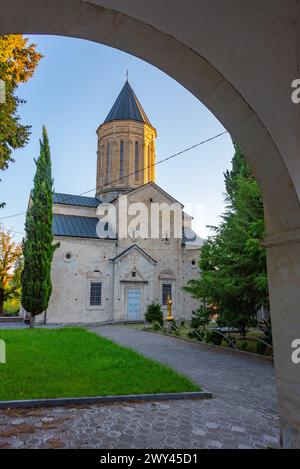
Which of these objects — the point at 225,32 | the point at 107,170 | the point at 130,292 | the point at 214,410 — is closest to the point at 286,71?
the point at 225,32

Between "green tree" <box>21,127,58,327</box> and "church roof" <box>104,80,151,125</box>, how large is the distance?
1106cm

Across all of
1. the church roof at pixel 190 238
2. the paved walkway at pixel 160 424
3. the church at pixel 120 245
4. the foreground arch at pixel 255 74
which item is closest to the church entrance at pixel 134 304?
the church at pixel 120 245

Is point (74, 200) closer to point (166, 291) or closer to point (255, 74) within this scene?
point (166, 291)

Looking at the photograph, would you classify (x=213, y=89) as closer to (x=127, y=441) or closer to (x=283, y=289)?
(x=283, y=289)

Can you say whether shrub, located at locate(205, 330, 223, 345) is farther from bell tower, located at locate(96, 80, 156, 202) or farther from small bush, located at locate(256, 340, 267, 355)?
→ bell tower, located at locate(96, 80, 156, 202)

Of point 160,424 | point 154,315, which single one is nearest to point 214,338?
point 160,424

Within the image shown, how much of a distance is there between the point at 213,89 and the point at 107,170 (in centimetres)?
2785

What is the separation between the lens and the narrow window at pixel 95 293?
82.3 feet

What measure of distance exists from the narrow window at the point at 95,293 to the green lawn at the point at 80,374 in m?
Answer: 14.0

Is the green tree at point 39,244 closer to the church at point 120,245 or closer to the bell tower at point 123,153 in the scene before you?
the church at point 120,245

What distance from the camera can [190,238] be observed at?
31.0 m

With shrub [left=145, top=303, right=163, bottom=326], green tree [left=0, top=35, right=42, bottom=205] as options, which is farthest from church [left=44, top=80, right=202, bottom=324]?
green tree [left=0, top=35, right=42, bottom=205]

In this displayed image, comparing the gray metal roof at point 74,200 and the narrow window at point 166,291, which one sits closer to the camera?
the narrow window at point 166,291

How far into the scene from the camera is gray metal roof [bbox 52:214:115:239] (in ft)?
83.3
